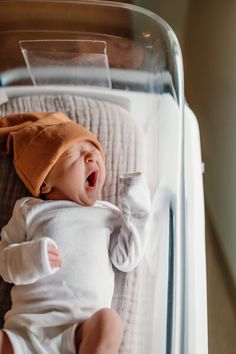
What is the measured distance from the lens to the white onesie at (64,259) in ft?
2.65

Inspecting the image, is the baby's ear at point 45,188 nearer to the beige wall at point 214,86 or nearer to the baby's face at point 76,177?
the baby's face at point 76,177

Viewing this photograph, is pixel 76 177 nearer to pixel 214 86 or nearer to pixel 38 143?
pixel 38 143

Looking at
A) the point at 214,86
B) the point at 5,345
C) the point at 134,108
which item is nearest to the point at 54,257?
the point at 5,345

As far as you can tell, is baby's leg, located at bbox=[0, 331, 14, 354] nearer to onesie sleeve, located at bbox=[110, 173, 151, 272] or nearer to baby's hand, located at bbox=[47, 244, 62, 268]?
baby's hand, located at bbox=[47, 244, 62, 268]

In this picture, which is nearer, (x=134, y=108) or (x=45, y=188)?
(x=45, y=188)

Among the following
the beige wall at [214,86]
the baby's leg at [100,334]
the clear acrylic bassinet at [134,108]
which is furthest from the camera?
the beige wall at [214,86]

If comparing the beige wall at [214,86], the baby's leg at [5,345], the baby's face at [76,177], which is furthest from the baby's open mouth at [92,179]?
the beige wall at [214,86]

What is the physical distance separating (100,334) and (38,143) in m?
0.37

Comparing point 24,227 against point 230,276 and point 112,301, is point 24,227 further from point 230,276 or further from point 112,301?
point 230,276

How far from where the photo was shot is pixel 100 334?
762 mm

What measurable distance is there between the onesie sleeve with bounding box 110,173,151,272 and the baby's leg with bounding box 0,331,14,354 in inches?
9.1

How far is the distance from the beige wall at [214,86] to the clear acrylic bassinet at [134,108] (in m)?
0.21

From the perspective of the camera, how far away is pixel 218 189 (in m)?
1.33

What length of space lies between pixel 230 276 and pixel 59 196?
498 mm
